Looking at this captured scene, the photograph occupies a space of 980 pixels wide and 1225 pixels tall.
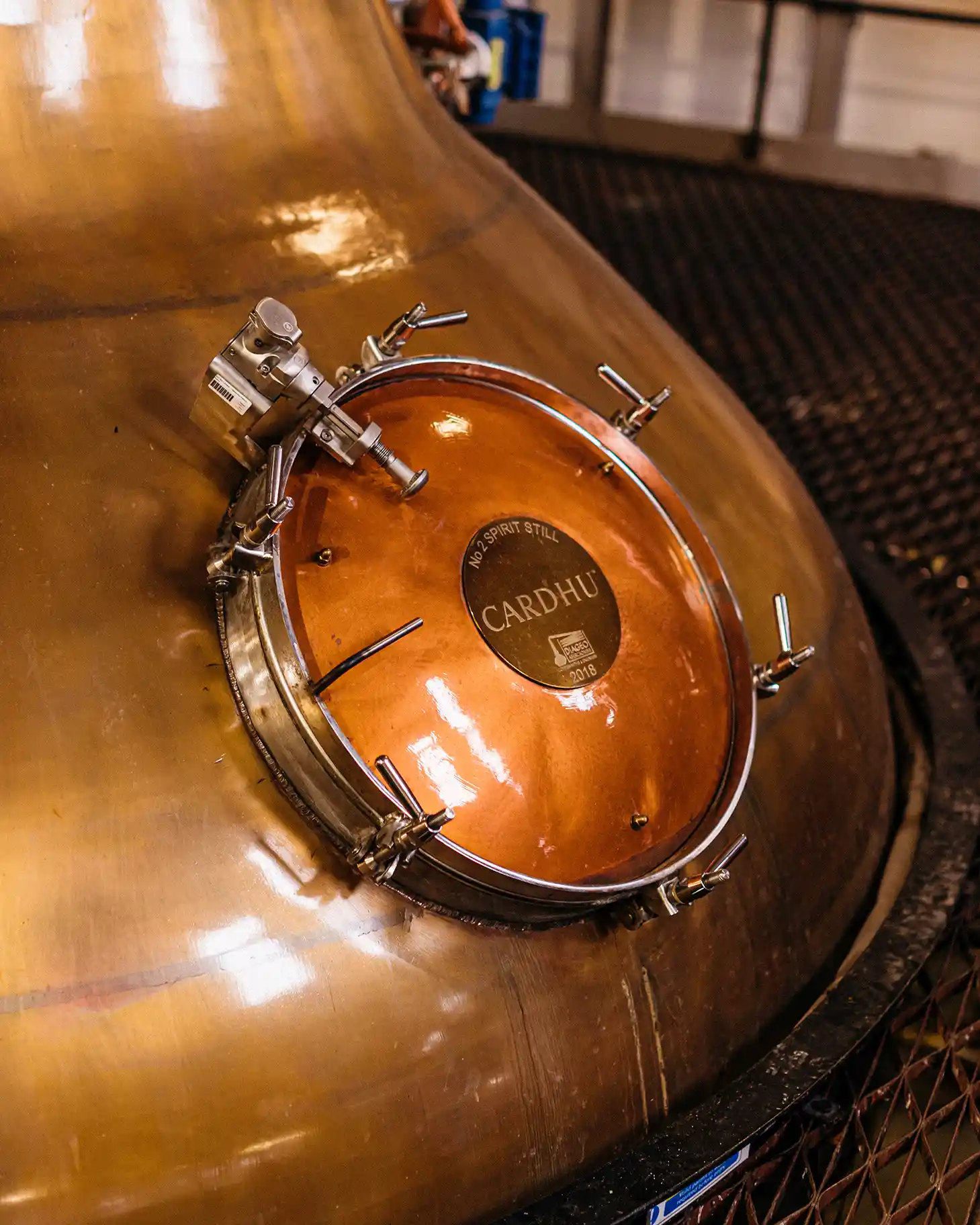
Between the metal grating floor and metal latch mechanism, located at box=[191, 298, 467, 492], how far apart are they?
71 cm

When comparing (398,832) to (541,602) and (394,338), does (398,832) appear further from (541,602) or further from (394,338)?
(394,338)

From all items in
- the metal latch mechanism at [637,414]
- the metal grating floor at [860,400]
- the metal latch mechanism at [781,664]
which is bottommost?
the metal grating floor at [860,400]

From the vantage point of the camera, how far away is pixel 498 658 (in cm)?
96

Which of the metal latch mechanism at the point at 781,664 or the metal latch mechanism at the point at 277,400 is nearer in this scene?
the metal latch mechanism at the point at 277,400

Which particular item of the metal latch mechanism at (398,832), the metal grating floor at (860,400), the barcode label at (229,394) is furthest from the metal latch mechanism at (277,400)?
the metal grating floor at (860,400)

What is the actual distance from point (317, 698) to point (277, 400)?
24 centimetres

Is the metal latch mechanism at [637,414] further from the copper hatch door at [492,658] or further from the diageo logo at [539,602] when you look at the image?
the diageo logo at [539,602]

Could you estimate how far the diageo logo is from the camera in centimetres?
98

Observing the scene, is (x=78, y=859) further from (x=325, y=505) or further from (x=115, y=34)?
(x=115, y=34)

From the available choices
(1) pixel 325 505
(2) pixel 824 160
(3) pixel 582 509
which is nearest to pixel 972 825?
(3) pixel 582 509

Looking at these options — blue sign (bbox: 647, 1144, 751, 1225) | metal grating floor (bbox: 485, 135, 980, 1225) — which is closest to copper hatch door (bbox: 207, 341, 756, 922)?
blue sign (bbox: 647, 1144, 751, 1225)

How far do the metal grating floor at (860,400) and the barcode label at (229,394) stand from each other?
771 mm

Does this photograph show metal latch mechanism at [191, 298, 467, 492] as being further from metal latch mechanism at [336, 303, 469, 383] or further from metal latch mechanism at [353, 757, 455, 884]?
metal latch mechanism at [353, 757, 455, 884]

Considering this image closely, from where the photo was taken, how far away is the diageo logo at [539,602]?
3.20ft
